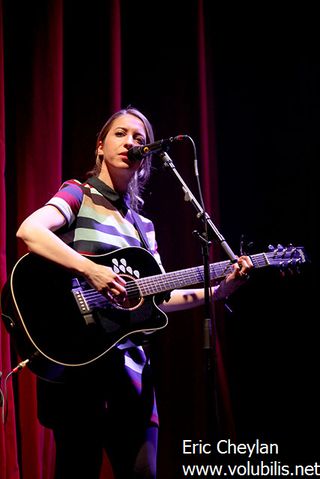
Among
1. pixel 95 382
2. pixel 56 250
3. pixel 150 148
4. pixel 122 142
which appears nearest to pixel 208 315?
pixel 95 382

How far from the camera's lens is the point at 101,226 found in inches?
82.9

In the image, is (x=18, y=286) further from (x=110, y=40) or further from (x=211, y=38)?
(x=211, y=38)

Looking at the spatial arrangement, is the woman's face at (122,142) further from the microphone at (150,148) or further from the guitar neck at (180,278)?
the guitar neck at (180,278)

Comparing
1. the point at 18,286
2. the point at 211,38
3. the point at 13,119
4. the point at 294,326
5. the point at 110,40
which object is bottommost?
the point at 294,326

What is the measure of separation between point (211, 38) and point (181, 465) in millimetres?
2826

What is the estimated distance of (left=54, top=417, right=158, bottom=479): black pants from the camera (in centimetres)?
180

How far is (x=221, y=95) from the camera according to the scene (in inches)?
147

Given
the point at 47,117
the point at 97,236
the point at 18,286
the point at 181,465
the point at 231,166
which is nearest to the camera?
the point at 18,286

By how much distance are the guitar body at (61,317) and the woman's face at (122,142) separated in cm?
42

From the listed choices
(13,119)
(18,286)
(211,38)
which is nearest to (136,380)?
(18,286)

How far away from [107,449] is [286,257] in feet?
4.28

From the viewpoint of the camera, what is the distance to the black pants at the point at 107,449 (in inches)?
70.7

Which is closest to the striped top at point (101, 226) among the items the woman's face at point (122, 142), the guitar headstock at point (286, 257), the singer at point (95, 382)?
the singer at point (95, 382)

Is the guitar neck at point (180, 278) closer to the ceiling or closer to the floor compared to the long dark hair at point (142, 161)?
closer to the floor
